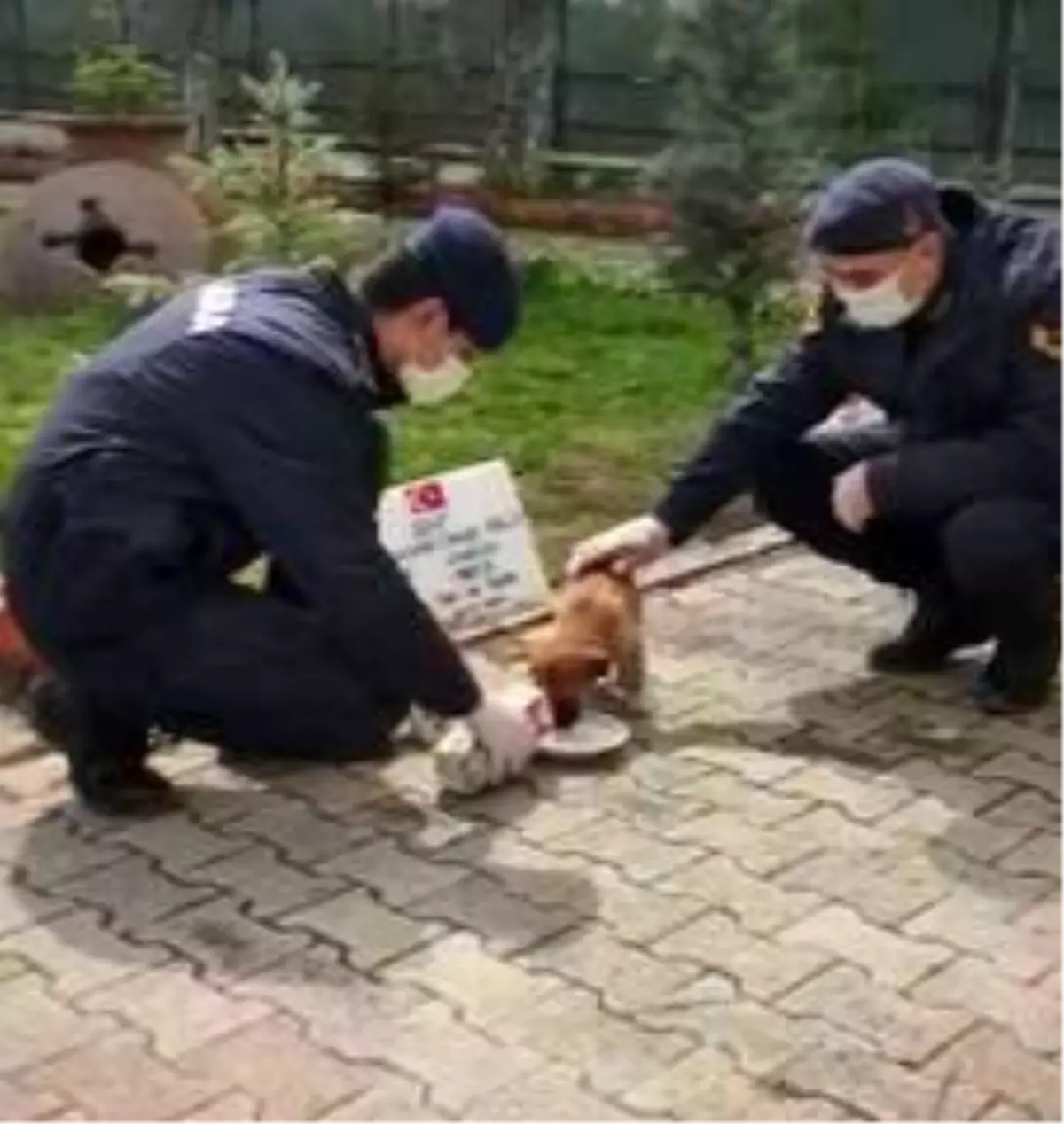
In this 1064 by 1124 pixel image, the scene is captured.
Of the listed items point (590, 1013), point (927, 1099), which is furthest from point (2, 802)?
point (927, 1099)

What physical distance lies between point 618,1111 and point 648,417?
454cm

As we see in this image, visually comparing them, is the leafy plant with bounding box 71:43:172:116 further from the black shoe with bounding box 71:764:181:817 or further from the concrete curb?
the black shoe with bounding box 71:764:181:817

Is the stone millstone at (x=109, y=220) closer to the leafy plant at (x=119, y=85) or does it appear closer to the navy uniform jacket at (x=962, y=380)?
the leafy plant at (x=119, y=85)

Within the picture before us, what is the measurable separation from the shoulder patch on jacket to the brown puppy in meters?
0.99

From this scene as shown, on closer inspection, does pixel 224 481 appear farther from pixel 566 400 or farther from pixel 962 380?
pixel 566 400

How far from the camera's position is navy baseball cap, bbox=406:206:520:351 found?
133 inches

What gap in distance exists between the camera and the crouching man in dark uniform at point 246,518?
3312mm

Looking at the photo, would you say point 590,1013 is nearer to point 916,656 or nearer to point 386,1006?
point 386,1006

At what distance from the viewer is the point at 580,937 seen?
3215 mm

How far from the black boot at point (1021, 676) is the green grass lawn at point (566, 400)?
144 centimetres

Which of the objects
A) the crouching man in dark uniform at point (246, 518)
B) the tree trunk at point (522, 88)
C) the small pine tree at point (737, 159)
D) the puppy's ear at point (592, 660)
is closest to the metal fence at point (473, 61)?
the tree trunk at point (522, 88)

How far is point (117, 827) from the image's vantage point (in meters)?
3.61

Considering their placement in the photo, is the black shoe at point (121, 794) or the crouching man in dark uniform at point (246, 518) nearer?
the crouching man in dark uniform at point (246, 518)

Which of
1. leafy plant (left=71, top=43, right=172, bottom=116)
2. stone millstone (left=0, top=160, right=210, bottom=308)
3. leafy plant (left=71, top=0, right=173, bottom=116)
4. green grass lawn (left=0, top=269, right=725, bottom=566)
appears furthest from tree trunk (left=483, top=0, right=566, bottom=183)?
stone millstone (left=0, top=160, right=210, bottom=308)
